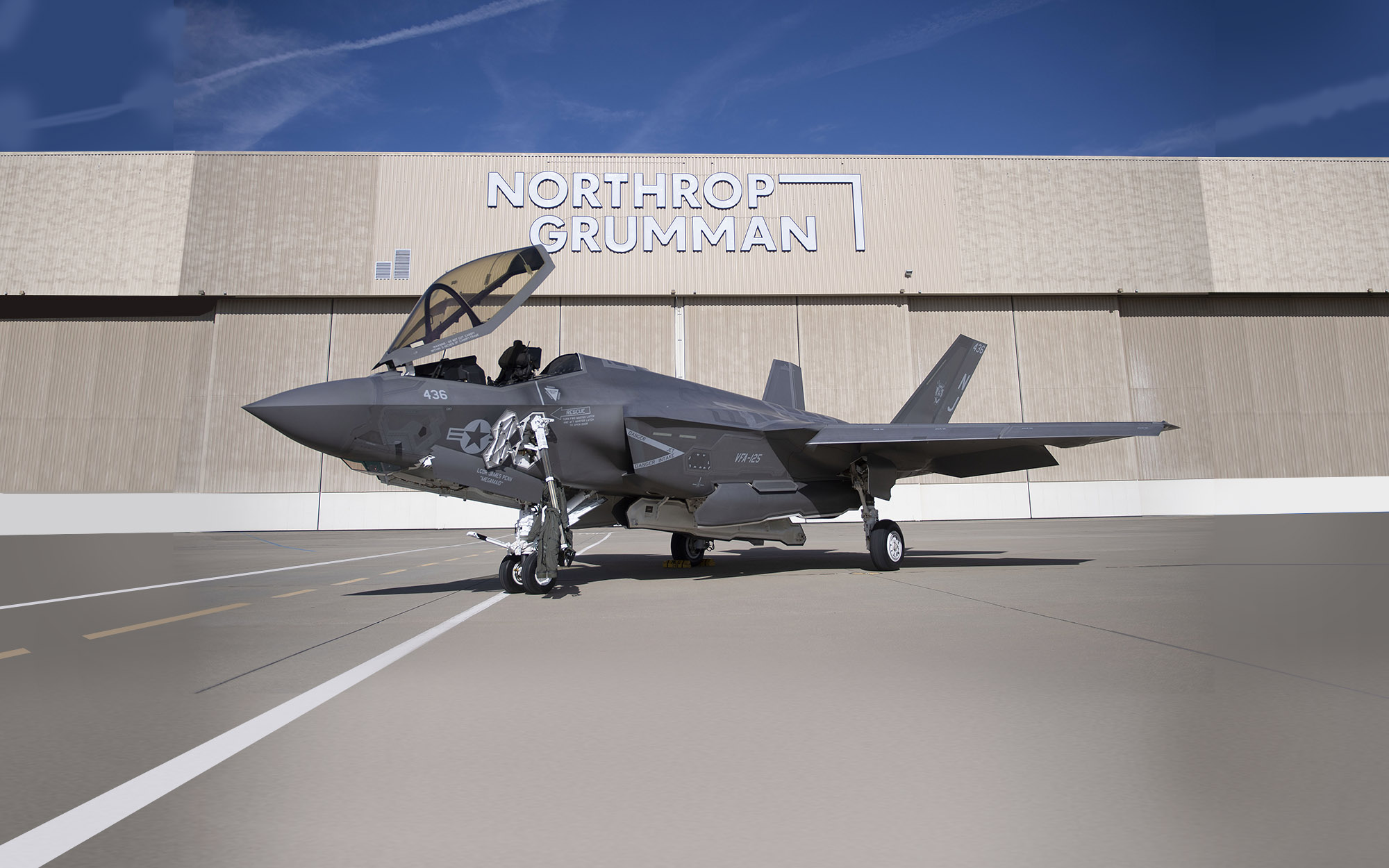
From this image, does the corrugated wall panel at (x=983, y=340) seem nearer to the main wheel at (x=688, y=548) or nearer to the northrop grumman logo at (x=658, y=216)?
the northrop grumman logo at (x=658, y=216)

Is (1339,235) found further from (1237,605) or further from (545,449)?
(545,449)

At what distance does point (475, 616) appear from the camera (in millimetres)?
5570

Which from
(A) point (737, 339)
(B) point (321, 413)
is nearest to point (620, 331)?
(A) point (737, 339)

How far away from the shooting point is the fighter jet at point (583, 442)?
6.98 m

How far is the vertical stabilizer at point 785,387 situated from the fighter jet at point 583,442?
3.18 m

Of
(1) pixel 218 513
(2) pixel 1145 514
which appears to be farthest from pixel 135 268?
(2) pixel 1145 514

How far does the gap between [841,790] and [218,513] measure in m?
32.4

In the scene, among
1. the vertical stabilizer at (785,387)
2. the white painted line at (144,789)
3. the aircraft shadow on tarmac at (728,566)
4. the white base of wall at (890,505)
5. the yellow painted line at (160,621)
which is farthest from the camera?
the white base of wall at (890,505)

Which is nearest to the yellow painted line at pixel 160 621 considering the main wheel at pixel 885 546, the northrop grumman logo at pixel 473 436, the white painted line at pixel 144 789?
the northrop grumman logo at pixel 473 436

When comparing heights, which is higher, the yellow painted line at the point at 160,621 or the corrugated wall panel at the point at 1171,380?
the corrugated wall panel at the point at 1171,380

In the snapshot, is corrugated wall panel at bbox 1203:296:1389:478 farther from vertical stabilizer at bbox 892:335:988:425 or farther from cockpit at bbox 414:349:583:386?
cockpit at bbox 414:349:583:386

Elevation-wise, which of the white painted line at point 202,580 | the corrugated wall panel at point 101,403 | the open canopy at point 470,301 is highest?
the corrugated wall panel at point 101,403

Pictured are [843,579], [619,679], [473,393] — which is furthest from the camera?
[843,579]

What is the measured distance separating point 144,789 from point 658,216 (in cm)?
3036
